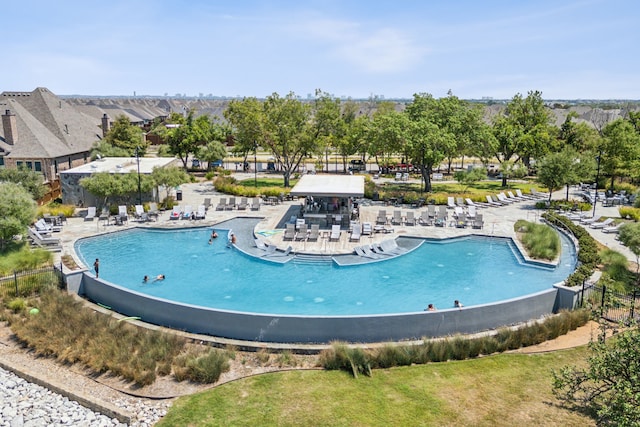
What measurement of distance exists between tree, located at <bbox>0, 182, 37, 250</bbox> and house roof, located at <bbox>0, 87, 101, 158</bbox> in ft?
53.7

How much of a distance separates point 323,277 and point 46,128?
31.0 metres

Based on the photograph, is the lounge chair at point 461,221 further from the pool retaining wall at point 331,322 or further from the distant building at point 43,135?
the distant building at point 43,135

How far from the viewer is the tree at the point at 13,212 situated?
19469 mm

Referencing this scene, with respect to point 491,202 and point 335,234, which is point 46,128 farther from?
point 491,202

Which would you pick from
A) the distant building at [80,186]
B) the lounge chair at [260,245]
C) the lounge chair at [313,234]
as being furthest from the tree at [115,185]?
the lounge chair at [313,234]

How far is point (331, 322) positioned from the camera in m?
13.4

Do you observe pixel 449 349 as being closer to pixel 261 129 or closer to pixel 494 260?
pixel 494 260

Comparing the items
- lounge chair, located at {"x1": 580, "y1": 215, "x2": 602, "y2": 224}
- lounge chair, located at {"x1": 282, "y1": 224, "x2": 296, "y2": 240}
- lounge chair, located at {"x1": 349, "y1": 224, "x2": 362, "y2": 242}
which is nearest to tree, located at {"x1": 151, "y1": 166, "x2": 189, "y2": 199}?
lounge chair, located at {"x1": 282, "y1": 224, "x2": 296, "y2": 240}

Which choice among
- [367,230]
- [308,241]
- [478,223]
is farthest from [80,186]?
[478,223]

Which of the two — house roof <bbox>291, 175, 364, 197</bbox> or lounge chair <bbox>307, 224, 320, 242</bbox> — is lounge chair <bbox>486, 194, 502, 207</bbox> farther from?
lounge chair <bbox>307, 224, 320, 242</bbox>

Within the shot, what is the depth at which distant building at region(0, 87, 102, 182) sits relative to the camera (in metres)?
34.9

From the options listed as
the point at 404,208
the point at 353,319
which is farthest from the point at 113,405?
the point at 404,208

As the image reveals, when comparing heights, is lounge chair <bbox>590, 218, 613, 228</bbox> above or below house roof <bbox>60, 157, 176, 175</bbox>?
below

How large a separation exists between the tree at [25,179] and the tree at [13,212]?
28.8 ft
